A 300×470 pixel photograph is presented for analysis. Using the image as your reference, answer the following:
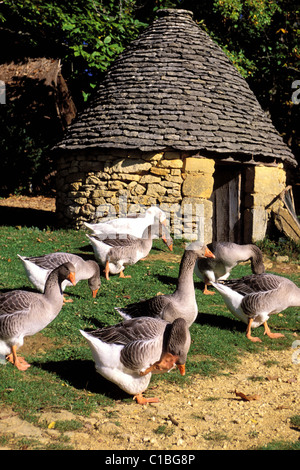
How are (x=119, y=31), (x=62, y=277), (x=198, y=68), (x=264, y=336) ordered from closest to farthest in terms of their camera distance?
(x=62, y=277) < (x=264, y=336) < (x=198, y=68) < (x=119, y=31)

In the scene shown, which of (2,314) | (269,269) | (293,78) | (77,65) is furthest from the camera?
(293,78)

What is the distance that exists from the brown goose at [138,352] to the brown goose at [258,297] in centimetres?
225

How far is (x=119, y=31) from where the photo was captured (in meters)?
17.6

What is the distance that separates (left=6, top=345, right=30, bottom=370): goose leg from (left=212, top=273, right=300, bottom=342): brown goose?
2926 millimetres

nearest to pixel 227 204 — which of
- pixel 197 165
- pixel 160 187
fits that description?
pixel 197 165

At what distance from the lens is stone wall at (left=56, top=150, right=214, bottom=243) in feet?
43.0

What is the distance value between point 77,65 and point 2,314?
16118 mm

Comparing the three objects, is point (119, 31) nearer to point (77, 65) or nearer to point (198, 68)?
point (77, 65)

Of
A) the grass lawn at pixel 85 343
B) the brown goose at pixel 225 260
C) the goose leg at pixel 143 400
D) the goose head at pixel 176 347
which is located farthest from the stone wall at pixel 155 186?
the goose head at pixel 176 347

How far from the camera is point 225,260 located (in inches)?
340

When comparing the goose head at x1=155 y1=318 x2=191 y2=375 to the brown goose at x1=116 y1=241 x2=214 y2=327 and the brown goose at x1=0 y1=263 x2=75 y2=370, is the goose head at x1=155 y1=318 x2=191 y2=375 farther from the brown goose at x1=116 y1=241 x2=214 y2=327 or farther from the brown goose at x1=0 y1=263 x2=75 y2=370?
the brown goose at x1=0 y1=263 x2=75 y2=370

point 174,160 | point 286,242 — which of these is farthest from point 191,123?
point 286,242

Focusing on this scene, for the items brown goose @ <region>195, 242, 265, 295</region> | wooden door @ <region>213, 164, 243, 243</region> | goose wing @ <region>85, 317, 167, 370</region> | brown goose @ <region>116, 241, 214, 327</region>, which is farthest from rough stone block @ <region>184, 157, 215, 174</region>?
goose wing @ <region>85, 317, 167, 370</region>

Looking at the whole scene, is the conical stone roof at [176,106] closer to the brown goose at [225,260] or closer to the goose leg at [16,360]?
the brown goose at [225,260]
